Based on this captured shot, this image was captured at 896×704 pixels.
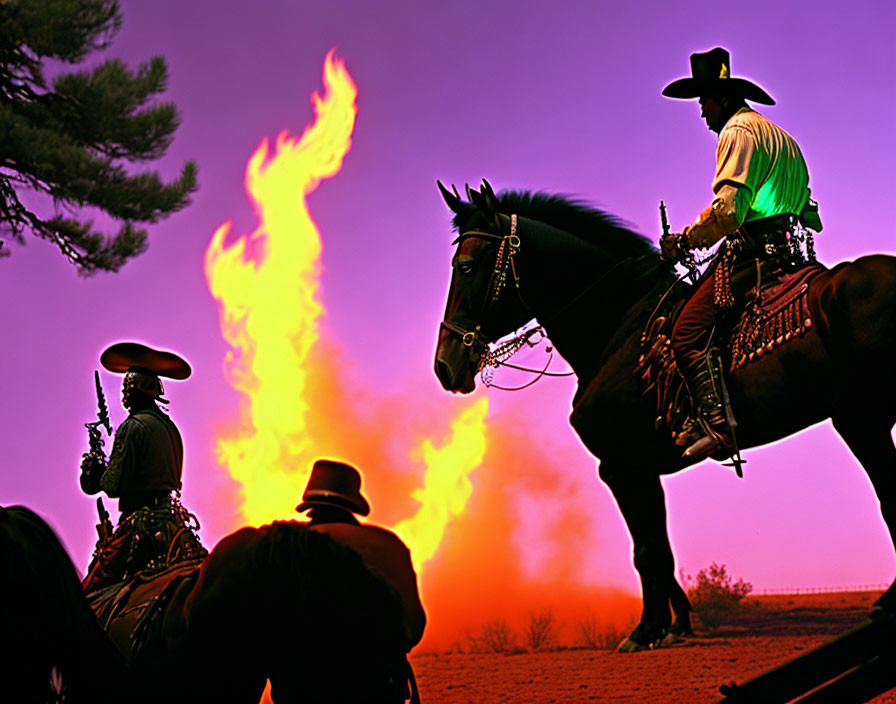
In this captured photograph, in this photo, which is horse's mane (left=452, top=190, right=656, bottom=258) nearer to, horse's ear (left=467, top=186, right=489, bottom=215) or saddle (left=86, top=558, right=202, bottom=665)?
horse's ear (left=467, top=186, right=489, bottom=215)

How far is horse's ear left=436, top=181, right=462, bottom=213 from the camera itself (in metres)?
7.18

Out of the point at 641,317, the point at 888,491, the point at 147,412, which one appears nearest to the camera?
the point at 888,491

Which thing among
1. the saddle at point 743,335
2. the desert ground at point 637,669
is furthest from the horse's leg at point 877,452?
the desert ground at point 637,669

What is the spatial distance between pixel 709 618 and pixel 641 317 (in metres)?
3.64

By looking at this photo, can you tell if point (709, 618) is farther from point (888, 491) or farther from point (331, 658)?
point (331, 658)

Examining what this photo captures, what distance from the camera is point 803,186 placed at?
20.8ft

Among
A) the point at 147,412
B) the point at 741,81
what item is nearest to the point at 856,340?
the point at 741,81

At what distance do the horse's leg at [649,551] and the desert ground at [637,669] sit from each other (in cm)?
17

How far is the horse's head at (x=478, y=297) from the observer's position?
6703 millimetres

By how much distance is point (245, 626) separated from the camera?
3553 millimetres

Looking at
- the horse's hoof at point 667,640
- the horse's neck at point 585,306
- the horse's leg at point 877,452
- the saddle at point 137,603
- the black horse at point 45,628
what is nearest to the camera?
the black horse at point 45,628

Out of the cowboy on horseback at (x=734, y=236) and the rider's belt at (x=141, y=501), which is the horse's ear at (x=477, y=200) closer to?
the cowboy on horseback at (x=734, y=236)

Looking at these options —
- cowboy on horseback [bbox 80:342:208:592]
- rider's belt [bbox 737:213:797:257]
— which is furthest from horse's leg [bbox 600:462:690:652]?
cowboy on horseback [bbox 80:342:208:592]

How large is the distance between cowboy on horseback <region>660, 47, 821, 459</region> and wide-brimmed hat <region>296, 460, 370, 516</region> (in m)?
2.80
